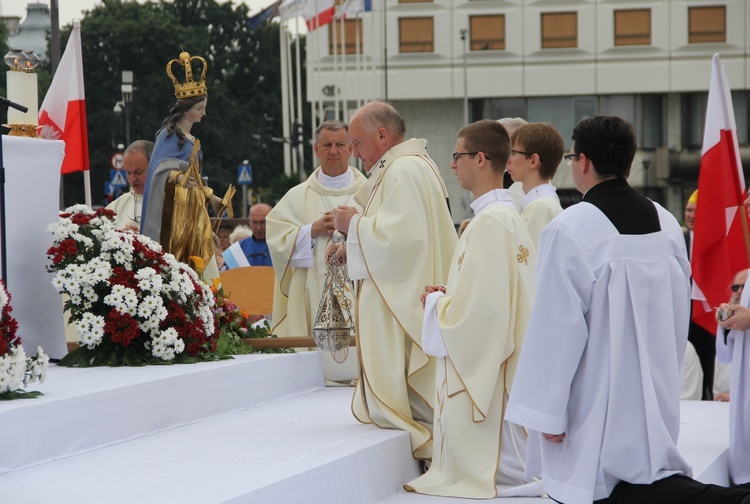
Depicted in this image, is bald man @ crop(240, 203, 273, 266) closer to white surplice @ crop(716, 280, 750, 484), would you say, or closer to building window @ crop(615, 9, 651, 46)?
white surplice @ crop(716, 280, 750, 484)

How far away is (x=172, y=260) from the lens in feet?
23.5

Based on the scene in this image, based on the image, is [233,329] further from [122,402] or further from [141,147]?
[122,402]

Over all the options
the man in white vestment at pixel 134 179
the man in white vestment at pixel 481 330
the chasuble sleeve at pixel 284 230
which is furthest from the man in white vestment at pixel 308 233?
the man in white vestment at pixel 481 330

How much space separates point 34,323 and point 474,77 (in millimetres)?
36834

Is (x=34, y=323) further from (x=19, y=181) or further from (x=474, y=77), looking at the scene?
(x=474, y=77)

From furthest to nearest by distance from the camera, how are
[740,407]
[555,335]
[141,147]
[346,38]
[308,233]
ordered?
1. [346,38]
2. [141,147]
3. [308,233]
4. [740,407]
5. [555,335]

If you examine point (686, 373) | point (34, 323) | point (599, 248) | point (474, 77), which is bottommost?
point (686, 373)

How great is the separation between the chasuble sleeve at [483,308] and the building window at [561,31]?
37.9 meters

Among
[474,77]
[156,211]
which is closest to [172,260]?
[156,211]

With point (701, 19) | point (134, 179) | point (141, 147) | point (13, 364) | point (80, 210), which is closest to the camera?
point (13, 364)

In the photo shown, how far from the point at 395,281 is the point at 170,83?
37077 millimetres

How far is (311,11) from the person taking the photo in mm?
36250

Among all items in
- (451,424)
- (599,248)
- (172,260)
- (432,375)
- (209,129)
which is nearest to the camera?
(599,248)

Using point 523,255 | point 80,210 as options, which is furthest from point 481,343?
point 80,210
